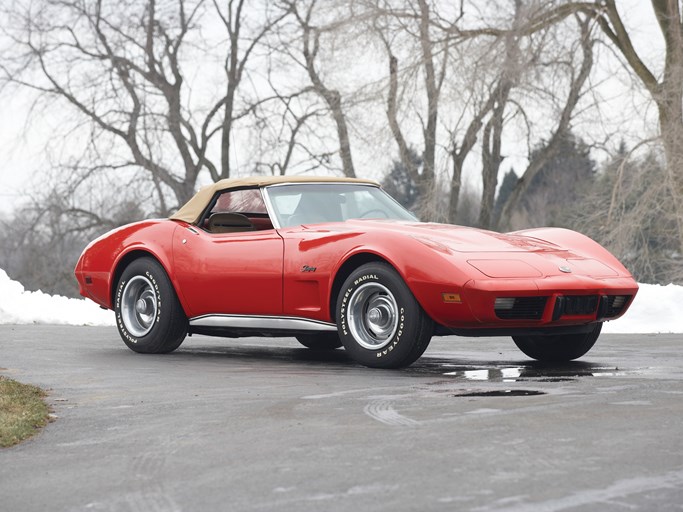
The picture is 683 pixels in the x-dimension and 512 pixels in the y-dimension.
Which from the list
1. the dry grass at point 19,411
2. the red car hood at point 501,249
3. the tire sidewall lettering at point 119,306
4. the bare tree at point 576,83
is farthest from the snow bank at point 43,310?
the bare tree at point 576,83

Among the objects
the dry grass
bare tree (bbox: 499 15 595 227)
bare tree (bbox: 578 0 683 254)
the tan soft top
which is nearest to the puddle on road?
the dry grass

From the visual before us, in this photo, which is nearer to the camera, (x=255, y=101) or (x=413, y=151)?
(x=413, y=151)

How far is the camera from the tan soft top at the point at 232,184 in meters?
9.48

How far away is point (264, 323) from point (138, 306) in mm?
1660

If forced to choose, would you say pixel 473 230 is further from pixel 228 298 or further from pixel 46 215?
pixel 46 215

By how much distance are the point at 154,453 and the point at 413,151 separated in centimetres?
2122

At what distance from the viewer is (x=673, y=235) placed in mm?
21125

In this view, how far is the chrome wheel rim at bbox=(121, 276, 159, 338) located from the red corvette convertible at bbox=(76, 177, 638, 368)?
12mm

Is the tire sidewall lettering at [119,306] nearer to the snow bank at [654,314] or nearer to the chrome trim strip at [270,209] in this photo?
the chrome trim strip at [270,209]

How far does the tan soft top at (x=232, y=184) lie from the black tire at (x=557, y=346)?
6.29 feet

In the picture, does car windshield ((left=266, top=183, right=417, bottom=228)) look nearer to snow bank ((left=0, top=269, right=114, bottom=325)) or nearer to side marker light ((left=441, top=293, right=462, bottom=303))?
side marker light ((left=441, top=293, right=462, bottom=303))

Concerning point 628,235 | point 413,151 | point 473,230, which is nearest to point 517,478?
point 473,230

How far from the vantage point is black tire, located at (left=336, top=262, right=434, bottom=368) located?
307 inches

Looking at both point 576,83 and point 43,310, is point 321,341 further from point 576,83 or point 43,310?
point 576,83
